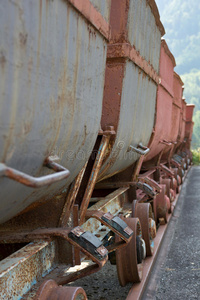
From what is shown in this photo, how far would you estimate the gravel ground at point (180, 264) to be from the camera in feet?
11.8

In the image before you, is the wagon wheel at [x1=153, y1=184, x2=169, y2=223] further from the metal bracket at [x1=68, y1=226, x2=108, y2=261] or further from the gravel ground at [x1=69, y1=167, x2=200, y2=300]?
the metal bracket at [x1=68, y1=226, x2=108, y2=261]

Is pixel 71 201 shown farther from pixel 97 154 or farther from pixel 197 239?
pixel 197 239

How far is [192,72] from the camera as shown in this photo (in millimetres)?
156875

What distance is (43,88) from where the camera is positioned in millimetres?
1573

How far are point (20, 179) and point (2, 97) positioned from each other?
307 millimetres

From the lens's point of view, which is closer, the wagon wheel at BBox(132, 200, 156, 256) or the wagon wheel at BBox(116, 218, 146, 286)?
the wagon wheel at BBox(116, 218, 146, 286)

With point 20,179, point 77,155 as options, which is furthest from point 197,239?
point 20,179

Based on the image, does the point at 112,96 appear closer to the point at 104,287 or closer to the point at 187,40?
the point at 104,287

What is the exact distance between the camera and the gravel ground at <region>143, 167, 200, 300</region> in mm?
3598

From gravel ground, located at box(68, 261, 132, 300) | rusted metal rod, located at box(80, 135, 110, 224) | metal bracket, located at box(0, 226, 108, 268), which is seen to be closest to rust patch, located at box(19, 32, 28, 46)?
metal bracket, located at box(0, 226, 108, 268)

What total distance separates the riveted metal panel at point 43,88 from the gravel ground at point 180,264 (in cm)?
204

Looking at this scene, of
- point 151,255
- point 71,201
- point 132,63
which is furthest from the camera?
point 151,255

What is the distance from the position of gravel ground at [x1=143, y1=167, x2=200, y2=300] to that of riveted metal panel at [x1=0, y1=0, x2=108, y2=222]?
2.04 metres

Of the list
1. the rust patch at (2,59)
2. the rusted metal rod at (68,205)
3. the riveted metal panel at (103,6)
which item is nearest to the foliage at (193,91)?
the riveted metal panel at (103,6)
